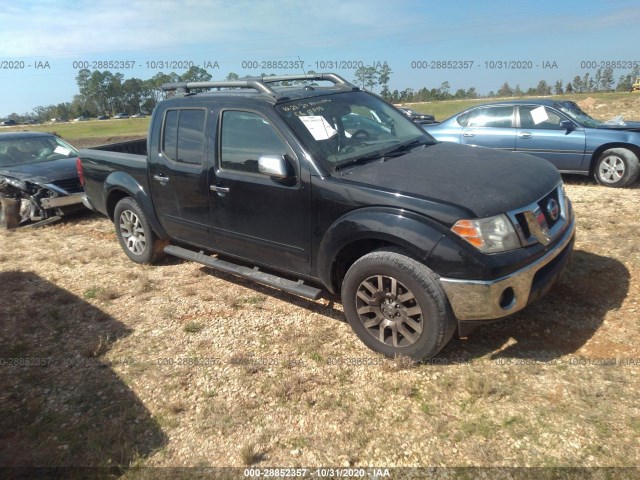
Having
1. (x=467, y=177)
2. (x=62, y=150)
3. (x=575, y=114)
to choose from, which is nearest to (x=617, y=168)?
(x=575, y=114)

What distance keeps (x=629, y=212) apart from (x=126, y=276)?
657 cm

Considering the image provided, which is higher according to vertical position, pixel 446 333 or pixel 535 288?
pixel 535 288

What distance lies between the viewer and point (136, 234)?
551 cm

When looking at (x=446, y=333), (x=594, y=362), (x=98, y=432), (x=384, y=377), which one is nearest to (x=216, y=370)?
(x=98, y=432)

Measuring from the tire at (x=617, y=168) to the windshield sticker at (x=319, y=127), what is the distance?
6127mm

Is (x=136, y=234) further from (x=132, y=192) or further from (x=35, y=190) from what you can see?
(x=35, y=190)

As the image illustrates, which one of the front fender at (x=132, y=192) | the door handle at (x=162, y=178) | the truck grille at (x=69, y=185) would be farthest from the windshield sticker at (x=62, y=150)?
the door handle at (x=162, y=178)

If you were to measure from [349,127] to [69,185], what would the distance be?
19.4 feet

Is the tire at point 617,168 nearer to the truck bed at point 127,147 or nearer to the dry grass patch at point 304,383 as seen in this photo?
the dry grass patch at point 304,383

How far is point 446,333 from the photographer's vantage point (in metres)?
3.05

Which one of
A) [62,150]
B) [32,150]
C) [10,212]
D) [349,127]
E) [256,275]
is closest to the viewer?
[349,127]

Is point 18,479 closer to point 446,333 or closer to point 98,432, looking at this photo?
point 98,432

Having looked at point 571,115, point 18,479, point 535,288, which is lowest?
point 18,479

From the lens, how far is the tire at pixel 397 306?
3006 millimetres
